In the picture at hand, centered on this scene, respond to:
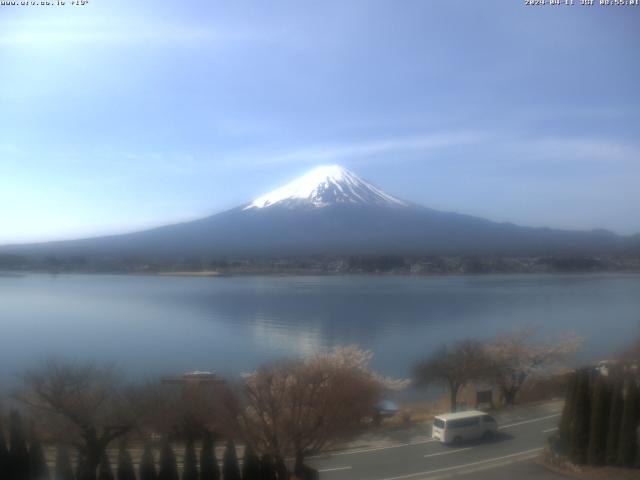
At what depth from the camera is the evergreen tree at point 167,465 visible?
282 cm

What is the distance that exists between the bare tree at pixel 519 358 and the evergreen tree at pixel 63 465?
2.69 m

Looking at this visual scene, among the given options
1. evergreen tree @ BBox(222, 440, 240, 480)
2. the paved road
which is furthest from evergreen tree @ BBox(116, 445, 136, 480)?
the paved road

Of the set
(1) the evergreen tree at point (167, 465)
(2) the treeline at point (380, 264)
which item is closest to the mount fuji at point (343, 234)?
(2) the treeline at point (380, 264)

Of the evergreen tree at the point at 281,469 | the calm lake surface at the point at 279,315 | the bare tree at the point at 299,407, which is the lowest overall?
the evergreen tree at the point at 281,469

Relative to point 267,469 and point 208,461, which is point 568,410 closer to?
point 267,469

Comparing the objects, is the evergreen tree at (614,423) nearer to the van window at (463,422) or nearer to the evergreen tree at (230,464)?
the van window at (463,422)

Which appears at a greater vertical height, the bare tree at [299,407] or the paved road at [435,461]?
the bare tree at [299,407]

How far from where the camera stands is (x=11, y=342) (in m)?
3.75

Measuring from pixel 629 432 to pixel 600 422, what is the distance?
0.56 feet

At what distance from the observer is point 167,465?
283cm

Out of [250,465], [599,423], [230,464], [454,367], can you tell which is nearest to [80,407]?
[230,464]

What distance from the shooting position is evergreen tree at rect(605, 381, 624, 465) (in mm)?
3195

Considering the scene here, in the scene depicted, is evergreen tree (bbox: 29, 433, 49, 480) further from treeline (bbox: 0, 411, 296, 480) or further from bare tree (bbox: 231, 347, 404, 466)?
bare tree (bbox: 231, 347, 404, 466)

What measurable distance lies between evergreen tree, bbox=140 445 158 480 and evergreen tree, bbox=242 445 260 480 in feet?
1.57
